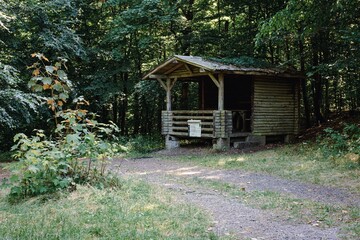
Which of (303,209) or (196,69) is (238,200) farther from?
(196,69)

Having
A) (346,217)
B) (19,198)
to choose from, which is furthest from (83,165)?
(346,217)

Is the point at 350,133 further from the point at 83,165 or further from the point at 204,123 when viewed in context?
the point at 83,165

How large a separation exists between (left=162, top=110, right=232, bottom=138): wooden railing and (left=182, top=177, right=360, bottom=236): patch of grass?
6936 millimetres

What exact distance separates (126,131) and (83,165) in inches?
774

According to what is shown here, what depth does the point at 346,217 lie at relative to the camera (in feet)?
19.4

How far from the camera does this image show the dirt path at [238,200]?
5281mm

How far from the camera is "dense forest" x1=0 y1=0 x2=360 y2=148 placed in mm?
13820

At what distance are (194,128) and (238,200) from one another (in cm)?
895

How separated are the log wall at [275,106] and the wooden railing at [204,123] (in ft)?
5.89

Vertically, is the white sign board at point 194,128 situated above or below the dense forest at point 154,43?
below

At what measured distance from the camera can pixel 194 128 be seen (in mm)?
16156

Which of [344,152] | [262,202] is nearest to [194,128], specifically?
[344,152]

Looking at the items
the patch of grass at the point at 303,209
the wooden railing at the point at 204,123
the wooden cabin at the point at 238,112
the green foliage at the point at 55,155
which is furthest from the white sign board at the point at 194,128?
the green foliage at the point at 55,155

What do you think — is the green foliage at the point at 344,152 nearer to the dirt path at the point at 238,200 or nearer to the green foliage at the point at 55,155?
the dirt path at the point at 238,200
